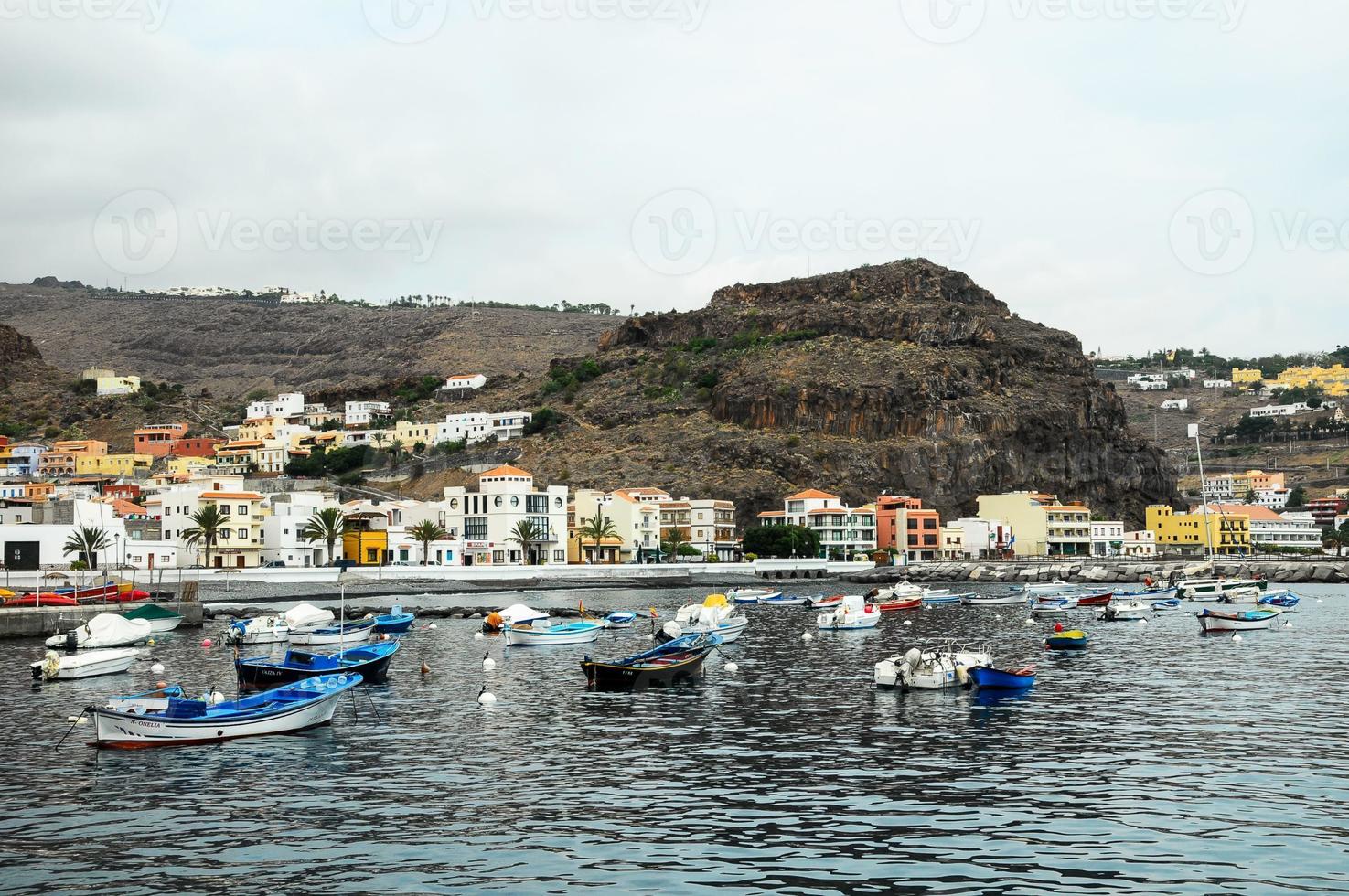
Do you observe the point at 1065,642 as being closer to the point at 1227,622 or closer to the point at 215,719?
the point at 1227,622

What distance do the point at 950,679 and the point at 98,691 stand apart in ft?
106

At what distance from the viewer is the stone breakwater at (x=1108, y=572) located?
127875mm

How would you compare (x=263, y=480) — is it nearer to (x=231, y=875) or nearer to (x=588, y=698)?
(x=588, y=698)

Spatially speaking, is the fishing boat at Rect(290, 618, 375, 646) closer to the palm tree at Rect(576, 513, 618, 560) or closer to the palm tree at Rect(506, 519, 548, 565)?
the palm tree at Rect(506, 519, 548, 565)

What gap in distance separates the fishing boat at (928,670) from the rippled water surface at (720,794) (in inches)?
39.6

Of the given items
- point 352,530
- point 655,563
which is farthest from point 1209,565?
point 352,530

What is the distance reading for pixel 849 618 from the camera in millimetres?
77438

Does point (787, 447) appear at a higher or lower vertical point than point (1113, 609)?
higher

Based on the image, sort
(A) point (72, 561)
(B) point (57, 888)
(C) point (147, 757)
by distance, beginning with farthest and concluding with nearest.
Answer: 1. (A) point (72, 561)
2. (C) point (147, 757)
3. (B) point (57, 888)

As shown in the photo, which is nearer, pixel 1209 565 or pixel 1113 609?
pixel 1113 609

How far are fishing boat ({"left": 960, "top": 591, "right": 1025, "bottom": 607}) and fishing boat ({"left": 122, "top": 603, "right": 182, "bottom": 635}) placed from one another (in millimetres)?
60202

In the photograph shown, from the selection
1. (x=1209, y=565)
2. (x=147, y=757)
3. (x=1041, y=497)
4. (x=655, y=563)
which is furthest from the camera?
(x=1041, y=497)

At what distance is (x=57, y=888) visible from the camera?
71.2ft

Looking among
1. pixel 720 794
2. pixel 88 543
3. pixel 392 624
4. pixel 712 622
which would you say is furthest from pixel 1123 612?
pixel 88 543
